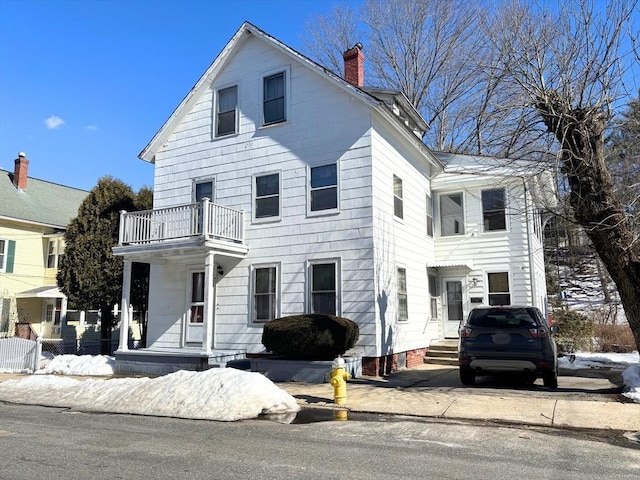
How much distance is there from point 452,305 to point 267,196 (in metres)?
7.46

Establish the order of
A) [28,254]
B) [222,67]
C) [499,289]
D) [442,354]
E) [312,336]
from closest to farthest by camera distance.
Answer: [312,336] < [442,354] < [222,67] < [499,289] < [28,254]

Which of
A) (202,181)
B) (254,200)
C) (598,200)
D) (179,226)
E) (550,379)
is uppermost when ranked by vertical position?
(202,181)

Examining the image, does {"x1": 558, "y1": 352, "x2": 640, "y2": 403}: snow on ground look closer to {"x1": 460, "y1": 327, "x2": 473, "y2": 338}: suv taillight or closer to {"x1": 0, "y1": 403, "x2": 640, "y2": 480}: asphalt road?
{"x1": 460, "y1": 327, "x2": 473, "y2": 338}: suv taillight

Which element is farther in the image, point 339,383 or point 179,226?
point 179,226

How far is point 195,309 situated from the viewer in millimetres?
15156

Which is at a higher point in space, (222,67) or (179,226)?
(222,67)

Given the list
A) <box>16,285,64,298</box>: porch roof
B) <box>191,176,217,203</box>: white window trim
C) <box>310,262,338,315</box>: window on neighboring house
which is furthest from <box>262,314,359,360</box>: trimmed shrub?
<box>16,285,64,298</box>: porch roof

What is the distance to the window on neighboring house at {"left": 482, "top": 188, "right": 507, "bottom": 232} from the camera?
55.4ft

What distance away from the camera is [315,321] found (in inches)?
462

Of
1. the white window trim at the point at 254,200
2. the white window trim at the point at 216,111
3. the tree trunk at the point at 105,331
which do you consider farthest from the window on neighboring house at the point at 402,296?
the tree trunk at the point at 105,331

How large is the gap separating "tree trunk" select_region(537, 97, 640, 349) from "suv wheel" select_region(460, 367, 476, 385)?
301 centimetres

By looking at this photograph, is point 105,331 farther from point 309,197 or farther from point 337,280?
point 337,280

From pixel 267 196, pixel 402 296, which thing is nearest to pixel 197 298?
pixel 267 196

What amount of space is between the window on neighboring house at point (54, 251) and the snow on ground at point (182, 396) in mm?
17526
